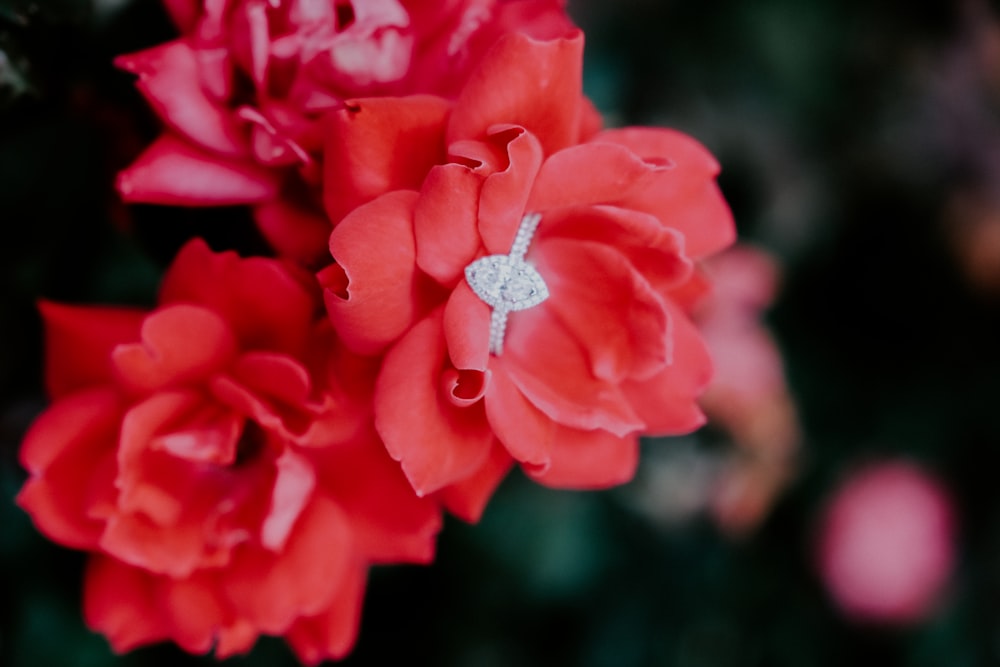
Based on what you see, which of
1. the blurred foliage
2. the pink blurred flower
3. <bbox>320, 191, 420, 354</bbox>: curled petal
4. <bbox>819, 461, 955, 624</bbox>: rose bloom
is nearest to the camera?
<bbox>320, 191, 420, 354</bbox>: curled petal

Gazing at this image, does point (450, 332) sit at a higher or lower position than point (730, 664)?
higher

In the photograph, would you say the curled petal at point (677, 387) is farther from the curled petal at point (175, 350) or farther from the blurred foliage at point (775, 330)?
the blurred foliage at point (775, 330)

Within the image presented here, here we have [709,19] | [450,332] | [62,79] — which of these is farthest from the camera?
[709,19]

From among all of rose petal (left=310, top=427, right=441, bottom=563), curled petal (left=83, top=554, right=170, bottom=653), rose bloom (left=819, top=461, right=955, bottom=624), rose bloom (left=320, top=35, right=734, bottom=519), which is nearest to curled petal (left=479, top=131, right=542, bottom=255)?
rose bloom (left=320, top=35, right=734, bottom=519)

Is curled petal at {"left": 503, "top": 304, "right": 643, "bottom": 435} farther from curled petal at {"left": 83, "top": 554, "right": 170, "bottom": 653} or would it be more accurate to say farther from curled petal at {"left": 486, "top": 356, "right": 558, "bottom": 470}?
curled petal at {"left": 83, "top": 554, "right": 170, "bottom": 653}

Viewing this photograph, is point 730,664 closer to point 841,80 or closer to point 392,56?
point 841,80

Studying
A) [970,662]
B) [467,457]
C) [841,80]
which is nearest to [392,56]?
[467,457]

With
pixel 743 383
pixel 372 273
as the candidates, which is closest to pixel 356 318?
pixel 372 273

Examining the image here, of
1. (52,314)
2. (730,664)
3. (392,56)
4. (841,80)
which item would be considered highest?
(392,56)
